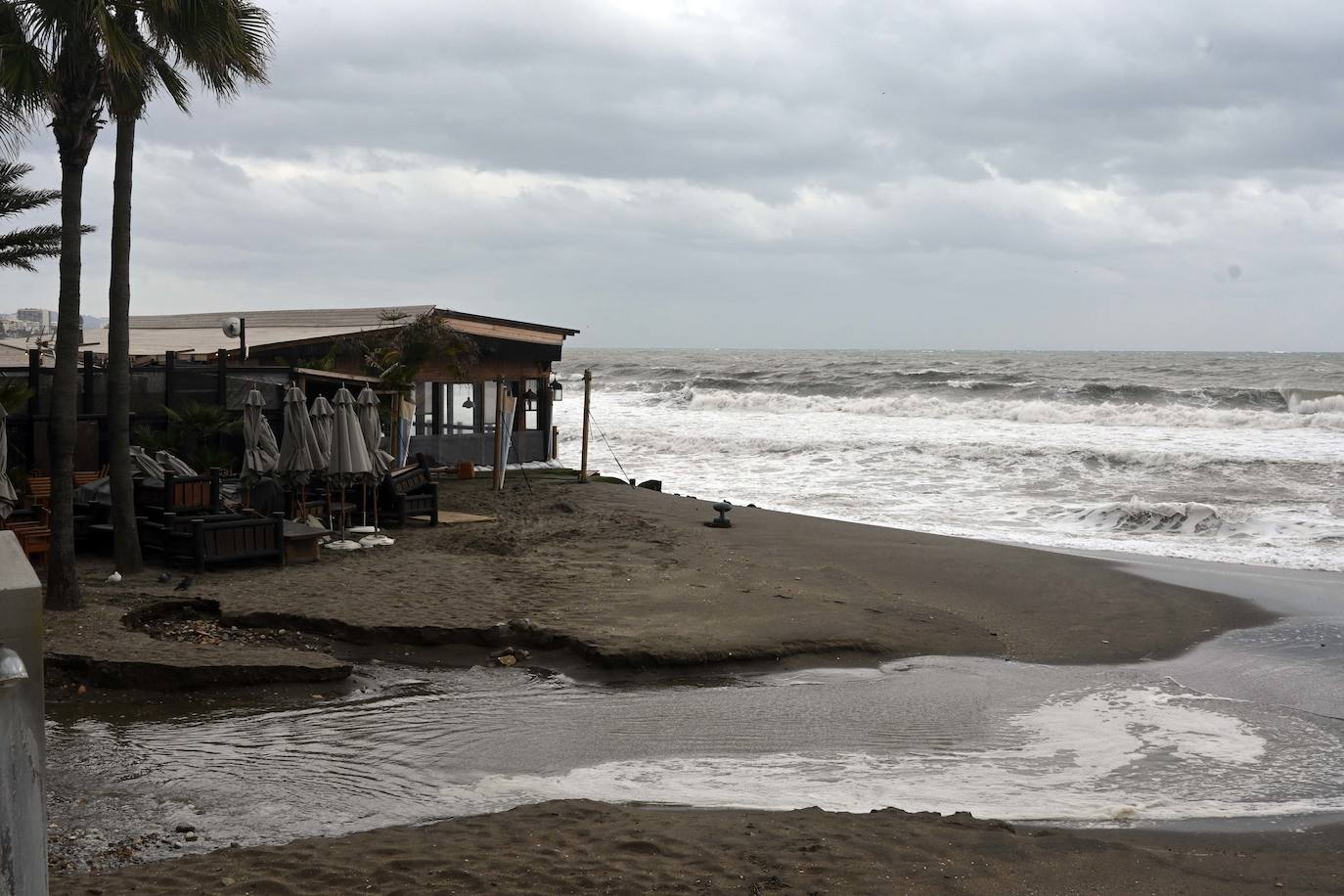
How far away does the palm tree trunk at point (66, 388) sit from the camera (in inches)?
353

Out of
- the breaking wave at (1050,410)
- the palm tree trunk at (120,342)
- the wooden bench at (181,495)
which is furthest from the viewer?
the breaking wave at (1050,410)

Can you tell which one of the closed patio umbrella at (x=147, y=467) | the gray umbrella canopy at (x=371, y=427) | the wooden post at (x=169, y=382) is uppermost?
the wooden post at (x=169, y=382)

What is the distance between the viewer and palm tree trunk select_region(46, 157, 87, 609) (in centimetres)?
898

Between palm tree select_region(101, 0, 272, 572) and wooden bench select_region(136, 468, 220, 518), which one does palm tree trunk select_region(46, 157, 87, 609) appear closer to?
palm tree select_region(101, 0, 272, 572)

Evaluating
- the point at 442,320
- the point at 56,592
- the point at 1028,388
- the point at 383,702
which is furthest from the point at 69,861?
the point at 1028,388

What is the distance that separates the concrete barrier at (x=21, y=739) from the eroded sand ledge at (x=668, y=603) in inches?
223

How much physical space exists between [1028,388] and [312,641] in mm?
42070

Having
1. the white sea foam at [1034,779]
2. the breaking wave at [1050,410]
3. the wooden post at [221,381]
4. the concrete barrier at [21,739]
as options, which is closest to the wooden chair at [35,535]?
the wooden post at [221,381]

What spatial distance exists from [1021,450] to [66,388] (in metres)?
24.7

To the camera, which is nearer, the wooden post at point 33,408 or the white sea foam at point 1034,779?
the white sea foam at point 1034,779

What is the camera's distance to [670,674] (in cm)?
852

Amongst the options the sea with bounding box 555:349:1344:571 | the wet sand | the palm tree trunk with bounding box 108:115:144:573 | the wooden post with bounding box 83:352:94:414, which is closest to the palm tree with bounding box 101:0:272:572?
the palm tree trunk with bounding box 108:115:144:573

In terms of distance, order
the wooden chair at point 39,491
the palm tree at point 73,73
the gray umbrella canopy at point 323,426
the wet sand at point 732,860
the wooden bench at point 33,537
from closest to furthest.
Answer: the wet sand at point 732,860 → the palm tree at point 73,73 → the wooden bench at point 33,537 → the wooden chair at point 39,491 → the gray umbrella canopy at point 323,426

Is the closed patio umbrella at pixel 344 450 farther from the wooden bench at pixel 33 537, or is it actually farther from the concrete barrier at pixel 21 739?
the concrete barrier at pixel 21 739
